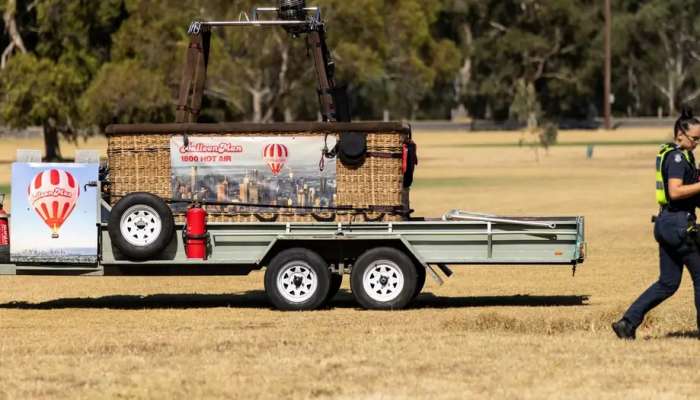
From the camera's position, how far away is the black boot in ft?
42.8

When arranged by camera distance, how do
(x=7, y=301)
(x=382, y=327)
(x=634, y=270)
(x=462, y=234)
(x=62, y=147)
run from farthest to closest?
(x=62, y=147) → (x=634, y=270) → (x=7, y=301) → (x=462, y=234) → (x=382, y=327)

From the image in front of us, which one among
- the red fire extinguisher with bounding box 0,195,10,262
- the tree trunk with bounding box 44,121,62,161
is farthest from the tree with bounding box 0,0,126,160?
the red fire extinguisher with bounding box 0,195,10,262

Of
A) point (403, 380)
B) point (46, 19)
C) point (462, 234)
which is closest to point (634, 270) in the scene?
point (462, 234)

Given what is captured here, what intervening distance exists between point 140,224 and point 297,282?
5.59 ft

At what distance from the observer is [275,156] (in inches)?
656

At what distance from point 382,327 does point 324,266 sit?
6.50ft

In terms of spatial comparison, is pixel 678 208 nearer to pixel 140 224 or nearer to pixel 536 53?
pixel 140 224

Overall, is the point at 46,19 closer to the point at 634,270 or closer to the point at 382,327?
the point at 634,270

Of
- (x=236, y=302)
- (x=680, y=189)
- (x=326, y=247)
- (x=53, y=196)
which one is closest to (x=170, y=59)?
(x=236, y=302)

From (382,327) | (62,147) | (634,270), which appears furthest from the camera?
(62,147)

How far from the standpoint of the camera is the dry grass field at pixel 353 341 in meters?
11.0

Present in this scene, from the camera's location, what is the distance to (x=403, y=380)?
11.2 meters

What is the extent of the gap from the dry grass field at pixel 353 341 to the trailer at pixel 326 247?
336 mm

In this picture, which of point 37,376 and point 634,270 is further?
point 634,270
